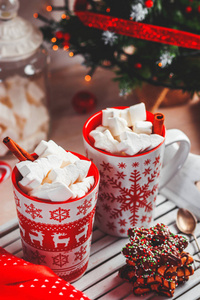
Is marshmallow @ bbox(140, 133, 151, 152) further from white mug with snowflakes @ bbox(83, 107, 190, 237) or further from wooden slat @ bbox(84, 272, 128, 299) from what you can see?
wooden slat @ bbox(84, 272, 128, 299)

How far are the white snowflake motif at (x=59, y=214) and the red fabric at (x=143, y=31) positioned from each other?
1.43ft

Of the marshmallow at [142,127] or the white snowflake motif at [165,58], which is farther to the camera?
the white snowflake motif at [165,58]

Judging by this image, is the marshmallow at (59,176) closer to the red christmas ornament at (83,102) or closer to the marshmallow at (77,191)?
the marshmallow at (77,191)

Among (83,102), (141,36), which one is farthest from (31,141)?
(141,36)

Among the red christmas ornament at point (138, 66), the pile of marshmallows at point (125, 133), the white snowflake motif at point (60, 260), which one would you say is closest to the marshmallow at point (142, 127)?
the pile of marshmallows at point (125, 133)

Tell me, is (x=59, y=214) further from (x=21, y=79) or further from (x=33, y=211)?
(x=21, y=79)

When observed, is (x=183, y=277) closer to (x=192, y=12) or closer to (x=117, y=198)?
(x=117, y=198)

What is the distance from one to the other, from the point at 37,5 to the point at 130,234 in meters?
0.72

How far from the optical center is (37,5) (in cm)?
111

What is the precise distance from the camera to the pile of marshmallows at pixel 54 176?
0.52 m

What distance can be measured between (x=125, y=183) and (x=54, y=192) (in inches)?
5.4

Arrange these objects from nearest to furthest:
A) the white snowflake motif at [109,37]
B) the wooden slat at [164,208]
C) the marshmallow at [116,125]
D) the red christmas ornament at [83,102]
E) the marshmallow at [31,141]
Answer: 1. the marshmallow at [116,125]
2. the wooden slat at [164,208]
3. the white snowflake motif at [109,37]
4. the marshmallow at [31,141]
5. the red christmas ornament at [83,102]

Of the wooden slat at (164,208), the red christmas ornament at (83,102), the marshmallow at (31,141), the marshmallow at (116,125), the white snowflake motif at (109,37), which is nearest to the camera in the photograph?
the marshmallow at (116,125)

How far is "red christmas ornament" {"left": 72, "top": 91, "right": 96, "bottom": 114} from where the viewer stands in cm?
110
